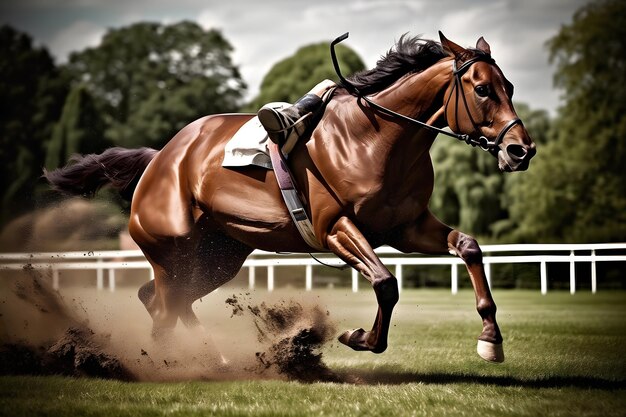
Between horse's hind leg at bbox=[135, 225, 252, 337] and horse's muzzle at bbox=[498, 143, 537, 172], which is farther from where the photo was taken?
horse's hind leg at bbox=[135, 225, 252, 337]

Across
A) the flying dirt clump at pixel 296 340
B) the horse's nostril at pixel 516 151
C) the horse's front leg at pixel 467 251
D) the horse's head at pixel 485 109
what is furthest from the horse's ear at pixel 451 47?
the flying dirt clump at pixel 296 340

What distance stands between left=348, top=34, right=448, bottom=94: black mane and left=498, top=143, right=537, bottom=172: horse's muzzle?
3.43 ft

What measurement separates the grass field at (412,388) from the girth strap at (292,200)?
43.9 inches

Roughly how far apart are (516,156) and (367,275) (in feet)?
4.22

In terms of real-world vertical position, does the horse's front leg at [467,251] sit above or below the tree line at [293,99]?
below

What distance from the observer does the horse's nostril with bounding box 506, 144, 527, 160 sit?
5500mm

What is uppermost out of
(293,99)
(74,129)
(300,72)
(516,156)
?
(300,72)

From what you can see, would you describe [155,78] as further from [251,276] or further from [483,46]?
[483,46]

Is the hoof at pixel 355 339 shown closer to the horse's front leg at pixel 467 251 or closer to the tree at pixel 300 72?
the horse's front leg at pixel 467 251

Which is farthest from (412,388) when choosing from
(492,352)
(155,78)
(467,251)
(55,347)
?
(155,78)

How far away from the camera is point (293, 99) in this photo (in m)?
37.9

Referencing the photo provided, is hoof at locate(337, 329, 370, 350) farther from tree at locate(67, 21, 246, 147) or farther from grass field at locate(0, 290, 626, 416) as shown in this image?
tree at locate(67, 21, 246, 147)

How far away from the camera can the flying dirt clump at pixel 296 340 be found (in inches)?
257

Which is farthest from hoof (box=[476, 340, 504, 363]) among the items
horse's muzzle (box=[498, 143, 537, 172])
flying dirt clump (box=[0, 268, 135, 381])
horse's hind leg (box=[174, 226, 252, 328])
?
flying dirt clump (box=[0, 268, 135, 381])
